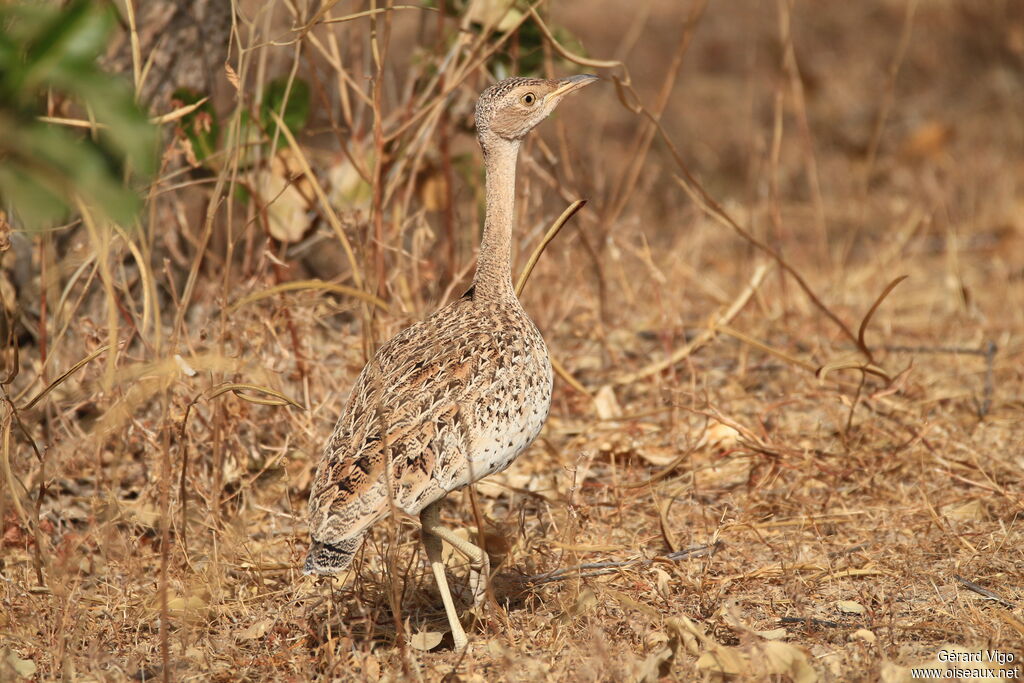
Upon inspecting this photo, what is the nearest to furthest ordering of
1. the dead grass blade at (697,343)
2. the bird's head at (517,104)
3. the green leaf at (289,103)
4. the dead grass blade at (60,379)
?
the dead grass blade at (60,379), the bird's head at (517,104), the green leaf at (289,103), the dead grass blade at (697,343)

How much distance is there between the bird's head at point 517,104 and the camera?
317cm

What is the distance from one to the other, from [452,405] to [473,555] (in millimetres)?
468

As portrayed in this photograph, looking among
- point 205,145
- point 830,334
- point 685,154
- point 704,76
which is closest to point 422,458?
point 205,145

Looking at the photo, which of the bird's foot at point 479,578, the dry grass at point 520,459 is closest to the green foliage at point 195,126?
the dry grass at point 520,459

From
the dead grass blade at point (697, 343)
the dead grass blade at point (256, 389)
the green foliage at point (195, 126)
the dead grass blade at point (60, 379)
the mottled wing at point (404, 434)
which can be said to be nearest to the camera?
the mottled wing at point (404, 434)

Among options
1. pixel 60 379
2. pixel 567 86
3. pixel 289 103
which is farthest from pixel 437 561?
pixel 289 103

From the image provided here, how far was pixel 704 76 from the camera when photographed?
31.0 feet

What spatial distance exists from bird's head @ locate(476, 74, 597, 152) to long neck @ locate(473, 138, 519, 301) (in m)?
0.05

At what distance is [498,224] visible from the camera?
3.23 metres

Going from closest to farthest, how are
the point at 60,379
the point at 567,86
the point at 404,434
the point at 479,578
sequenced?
1. the point at 404,434
2. the point at 60,379
3. the point at 479,578
4. the point at 567,86

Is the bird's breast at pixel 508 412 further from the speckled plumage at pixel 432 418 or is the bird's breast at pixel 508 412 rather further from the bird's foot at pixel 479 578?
the bird's foot at pixel 479 578

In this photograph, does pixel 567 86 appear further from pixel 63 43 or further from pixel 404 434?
pixel 63 43

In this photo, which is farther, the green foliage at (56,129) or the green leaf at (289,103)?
the green leaf at (289,103)

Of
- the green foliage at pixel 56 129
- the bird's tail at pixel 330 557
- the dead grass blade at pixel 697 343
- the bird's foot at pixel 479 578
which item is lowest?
the dead grass blade at pixel 697 343
